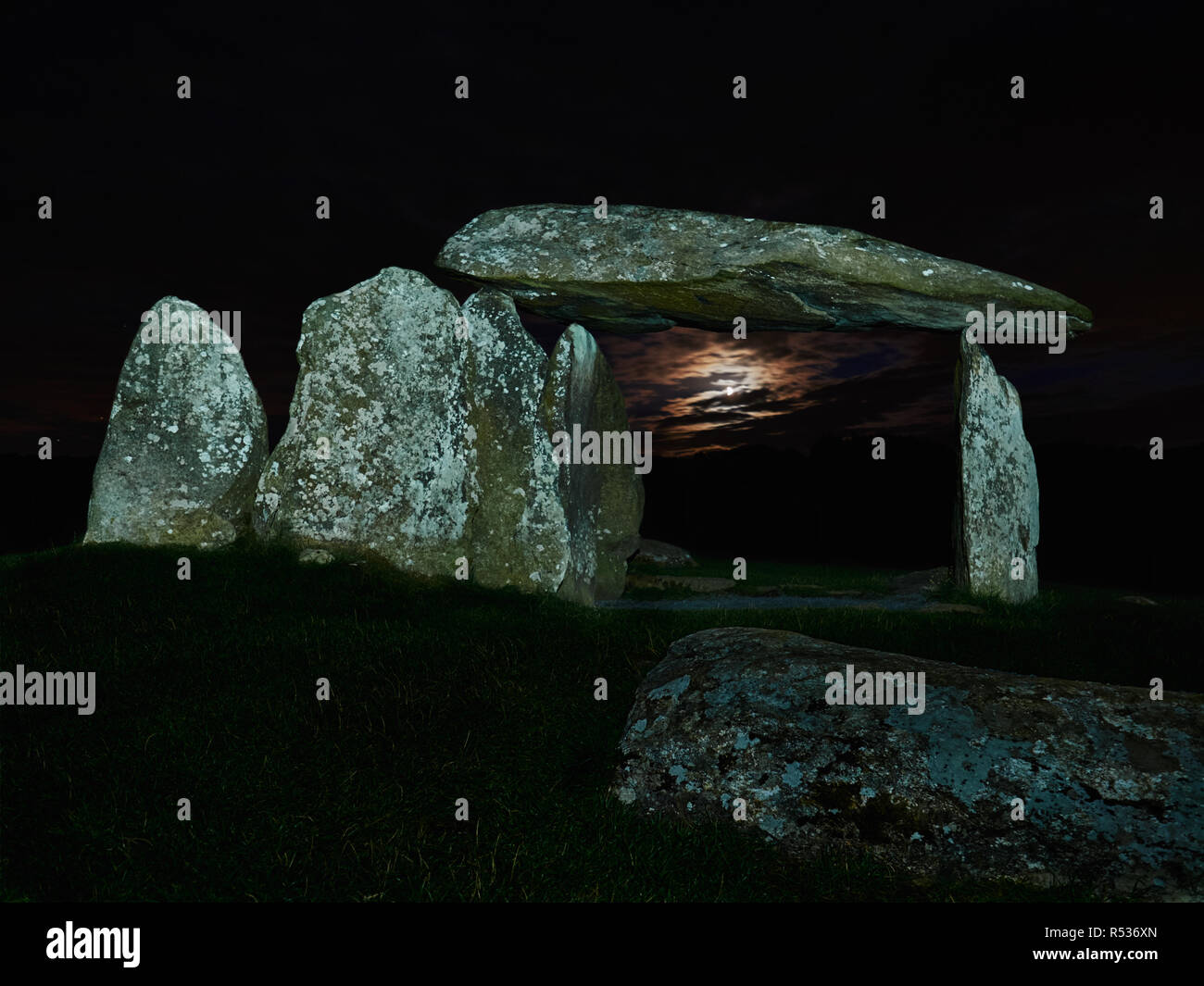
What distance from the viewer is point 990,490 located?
12609 mm

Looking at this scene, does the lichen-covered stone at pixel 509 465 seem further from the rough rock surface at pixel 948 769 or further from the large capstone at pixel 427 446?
the rough rock surface at pixel 948 769

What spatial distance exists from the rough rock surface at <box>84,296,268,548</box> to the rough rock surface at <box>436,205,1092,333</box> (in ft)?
11.4

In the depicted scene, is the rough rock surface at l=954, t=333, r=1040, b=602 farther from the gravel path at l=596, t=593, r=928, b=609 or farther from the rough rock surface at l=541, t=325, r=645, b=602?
the rough rock surface at l=541, t=325, r=645, b=602

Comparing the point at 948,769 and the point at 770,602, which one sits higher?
the point at 948,769

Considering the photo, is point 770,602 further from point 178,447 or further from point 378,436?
point 178,447

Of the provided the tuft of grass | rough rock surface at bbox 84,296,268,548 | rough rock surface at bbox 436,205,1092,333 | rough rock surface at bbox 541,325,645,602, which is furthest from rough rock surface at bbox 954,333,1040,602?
rough rock surface at bbox 84,296,268,548

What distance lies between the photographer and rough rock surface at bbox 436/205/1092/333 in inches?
459

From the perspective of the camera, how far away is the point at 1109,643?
9227mm

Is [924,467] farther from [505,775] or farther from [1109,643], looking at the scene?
[505,775]

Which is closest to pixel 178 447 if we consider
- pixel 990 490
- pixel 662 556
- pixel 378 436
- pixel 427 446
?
pixel 378 436

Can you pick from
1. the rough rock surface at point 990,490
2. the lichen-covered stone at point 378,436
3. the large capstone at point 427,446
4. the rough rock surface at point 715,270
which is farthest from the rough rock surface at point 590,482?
the rough rock surface at point 990,490

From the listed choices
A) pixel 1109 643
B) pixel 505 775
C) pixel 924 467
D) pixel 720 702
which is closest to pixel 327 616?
pixel 505 775

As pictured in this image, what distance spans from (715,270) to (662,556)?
923 cm

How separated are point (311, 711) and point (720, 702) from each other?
9.35 feet
